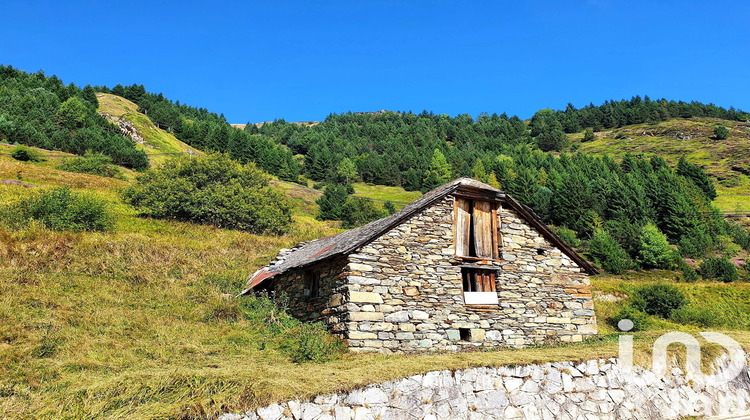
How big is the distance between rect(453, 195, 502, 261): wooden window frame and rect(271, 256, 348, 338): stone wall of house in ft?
13.0

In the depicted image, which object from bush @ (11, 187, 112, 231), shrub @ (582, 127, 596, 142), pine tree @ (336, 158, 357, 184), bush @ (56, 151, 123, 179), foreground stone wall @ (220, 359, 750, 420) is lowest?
foreground stone wall @ (220, 359, 750, 420)

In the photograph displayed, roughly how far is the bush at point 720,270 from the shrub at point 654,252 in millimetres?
3581

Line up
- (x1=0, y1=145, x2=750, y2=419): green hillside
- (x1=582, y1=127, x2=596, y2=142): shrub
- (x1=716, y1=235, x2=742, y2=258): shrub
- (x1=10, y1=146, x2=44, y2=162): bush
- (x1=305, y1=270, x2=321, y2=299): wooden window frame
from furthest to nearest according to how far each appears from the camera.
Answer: (x1=582, y1=127, x2=596, y2=142): shrub → (x1=716, y1=235, x2=742, y2=258): shrub → (x1=10, y1=146, x2=44, y2=162): bush → (x1=305, y1=270, x2=321, y2=299): wooden window frame → (x1=0, y1=145, x2=750, y2=419): green hillside

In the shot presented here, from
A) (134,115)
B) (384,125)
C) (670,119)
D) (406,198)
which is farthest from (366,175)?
(670,119)

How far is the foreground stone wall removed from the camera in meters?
7.82

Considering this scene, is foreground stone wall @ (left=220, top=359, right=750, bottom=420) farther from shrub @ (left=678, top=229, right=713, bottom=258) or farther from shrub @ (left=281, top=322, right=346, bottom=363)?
shrub @ (left=678, top=229, right=713, bottom=258)

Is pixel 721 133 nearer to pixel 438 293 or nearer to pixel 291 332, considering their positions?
pixel 438 293

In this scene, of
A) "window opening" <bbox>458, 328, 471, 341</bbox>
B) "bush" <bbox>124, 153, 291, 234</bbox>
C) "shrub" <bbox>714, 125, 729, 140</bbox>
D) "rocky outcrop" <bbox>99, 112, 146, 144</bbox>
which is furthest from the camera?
"shrub" <bbox>714, 125, 729, 140</bbox>

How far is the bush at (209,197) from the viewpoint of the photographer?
103ft

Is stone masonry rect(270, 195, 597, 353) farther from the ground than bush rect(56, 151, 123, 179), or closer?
closer

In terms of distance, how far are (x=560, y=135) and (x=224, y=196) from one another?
132838 millimetres

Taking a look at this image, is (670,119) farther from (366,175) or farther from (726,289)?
(726,289)

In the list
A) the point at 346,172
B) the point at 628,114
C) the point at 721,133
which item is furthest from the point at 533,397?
the point at 628,114

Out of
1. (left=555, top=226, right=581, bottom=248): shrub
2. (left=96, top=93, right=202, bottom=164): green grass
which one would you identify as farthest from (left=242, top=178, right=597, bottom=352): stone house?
(left=96, top=93, right=202, bottom=164): green grass
